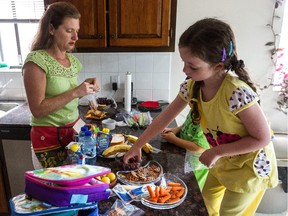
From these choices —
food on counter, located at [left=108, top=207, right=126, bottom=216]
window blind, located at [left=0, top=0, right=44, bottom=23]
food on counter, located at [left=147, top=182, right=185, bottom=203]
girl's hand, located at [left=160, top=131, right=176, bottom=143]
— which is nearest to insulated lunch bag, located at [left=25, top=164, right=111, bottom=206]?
food on counter, located at [left=108, top=207, right=126, bottom=216]

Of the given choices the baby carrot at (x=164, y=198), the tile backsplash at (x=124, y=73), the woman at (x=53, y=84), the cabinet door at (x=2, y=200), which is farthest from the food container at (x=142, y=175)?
the cabinet door at (x=2, y=200)

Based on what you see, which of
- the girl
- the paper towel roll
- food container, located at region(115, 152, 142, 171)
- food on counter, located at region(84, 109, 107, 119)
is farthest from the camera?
the paper towel roll

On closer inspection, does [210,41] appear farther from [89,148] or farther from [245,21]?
[245,21]

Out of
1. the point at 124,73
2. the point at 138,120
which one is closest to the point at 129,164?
the point at 138,120

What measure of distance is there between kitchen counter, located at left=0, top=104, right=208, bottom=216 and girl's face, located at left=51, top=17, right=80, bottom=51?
62 centimetres

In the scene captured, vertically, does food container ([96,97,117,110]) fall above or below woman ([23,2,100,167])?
below

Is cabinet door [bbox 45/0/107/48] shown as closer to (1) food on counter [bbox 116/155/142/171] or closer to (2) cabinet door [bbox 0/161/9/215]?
(1) food on counter [bbox 116/155/142/171]

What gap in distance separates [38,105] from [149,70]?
120 cm

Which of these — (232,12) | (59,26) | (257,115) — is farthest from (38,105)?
(232,12)

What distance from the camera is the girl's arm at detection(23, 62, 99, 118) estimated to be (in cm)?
121

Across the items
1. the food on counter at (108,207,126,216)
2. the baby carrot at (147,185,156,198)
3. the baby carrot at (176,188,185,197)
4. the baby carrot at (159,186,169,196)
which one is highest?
the baby carrot at (147,185,156,198)

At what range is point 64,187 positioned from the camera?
2.26 feet

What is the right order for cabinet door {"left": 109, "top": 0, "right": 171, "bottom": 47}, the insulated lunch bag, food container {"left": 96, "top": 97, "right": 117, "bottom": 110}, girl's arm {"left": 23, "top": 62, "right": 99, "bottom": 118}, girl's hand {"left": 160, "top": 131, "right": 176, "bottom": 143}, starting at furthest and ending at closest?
food container {"left": 96, "top": 97, "right": 117, "bottom": 110} → cabinet door {"left": 109, "top": 0, "right": 171, "bottom": 47} → girl's hand {"left": 160, "top": 131, "right": 176, "bottom": 143} → girl's arm {"left": 23, "top": 62, "right": 99, "bottom": 118} → the insulated lunch bag

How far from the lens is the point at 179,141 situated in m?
1.34
